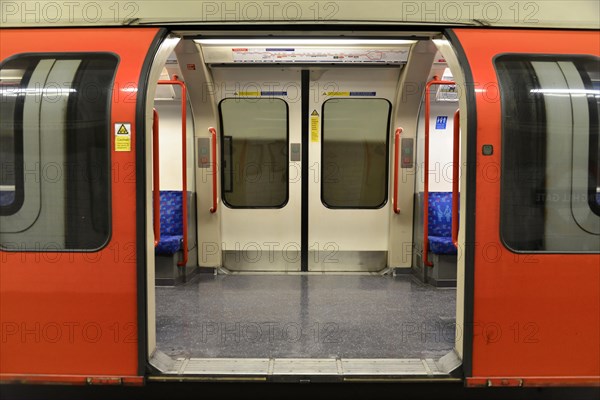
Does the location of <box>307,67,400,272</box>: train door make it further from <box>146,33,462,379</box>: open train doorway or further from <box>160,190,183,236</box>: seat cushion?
<box>160,190,183,236</box>: seat cushion

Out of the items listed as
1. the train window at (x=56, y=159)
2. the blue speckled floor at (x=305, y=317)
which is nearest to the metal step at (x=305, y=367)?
the blue speckled floor at (x=305, y=317)

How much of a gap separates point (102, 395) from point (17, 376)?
525mm

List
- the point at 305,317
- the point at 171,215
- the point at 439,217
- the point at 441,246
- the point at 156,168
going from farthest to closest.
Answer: the point at 439,217
the point at 171,215
the point at 441,246
the point at 305,317
the point at 156,168

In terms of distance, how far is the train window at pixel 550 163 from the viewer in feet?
9.29

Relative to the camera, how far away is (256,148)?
19.0 feet

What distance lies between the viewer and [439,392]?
2.96 metres

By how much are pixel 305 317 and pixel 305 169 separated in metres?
2.20

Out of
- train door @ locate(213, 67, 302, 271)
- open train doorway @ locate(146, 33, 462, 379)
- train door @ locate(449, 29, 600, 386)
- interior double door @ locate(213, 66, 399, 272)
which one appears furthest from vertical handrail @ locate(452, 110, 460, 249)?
train door @ locate(213, 67, 302, 271)

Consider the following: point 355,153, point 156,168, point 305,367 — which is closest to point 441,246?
point 355,153

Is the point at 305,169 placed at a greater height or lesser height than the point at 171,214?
greater

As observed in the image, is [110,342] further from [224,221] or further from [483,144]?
[224,221]

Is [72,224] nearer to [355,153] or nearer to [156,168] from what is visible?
[156,168]

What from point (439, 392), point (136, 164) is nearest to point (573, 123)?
point (439, 392)

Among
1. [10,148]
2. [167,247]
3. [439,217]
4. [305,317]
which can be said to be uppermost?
[10,148]
